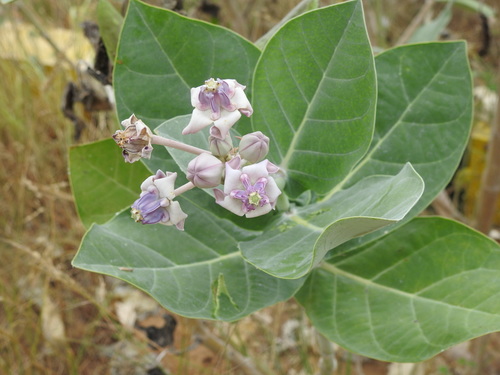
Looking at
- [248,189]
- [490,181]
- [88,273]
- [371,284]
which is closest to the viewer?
[248,189]

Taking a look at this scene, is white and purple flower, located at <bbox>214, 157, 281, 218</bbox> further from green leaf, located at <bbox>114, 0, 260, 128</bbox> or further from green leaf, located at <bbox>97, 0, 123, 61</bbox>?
green leaf, located at <bbox>97, 0, 123, 61</bbox>

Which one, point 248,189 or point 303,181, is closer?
point 248,189

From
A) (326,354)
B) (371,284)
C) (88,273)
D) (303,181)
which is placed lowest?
(88,273)

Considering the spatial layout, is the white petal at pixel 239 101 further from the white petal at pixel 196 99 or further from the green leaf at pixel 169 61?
the green leaf at pixel 169 61

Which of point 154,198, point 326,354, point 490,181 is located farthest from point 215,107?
point 490,181

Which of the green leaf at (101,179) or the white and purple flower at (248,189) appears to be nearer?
the white and purple flower at (248,189)

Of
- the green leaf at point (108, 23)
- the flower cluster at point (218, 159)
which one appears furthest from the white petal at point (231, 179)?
the green leaf at point (108, 23)

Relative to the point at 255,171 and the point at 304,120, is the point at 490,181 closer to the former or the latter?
the point at 304,120
